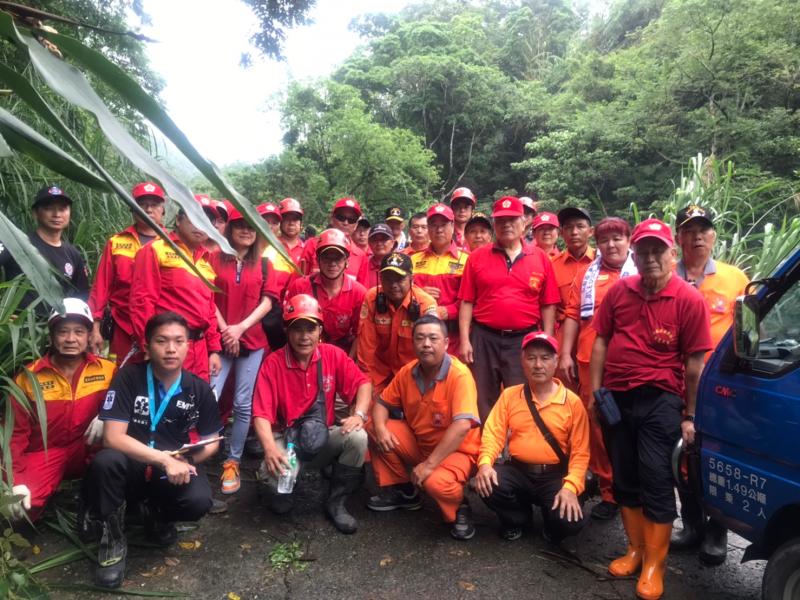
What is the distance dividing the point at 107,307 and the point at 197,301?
778 mm

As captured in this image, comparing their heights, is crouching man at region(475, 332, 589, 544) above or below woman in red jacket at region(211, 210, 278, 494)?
below

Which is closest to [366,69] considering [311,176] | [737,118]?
[311,176]

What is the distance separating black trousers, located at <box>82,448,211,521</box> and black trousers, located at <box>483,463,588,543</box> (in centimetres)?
161

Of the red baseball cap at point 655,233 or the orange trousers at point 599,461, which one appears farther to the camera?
the orange trousers at point 599,461

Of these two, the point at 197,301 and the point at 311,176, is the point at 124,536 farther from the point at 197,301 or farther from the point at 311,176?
the point at 311,176

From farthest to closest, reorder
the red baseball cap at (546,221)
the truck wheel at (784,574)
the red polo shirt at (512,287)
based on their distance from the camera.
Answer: the red baseball cap at (546,221) → the red polo shirt at (512,287) → the truck wheel at (784,574)

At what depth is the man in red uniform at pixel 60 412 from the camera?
118 inches

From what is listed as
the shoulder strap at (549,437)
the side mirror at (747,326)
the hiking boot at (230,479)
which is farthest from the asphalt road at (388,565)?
the side mirror at (747,326)

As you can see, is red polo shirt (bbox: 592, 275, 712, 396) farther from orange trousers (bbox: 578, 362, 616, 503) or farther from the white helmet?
the white helmet

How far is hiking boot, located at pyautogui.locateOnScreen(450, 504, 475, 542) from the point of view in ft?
11.0

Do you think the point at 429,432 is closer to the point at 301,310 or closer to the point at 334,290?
the point at 301,310

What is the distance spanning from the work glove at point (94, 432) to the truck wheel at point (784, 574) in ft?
10.9

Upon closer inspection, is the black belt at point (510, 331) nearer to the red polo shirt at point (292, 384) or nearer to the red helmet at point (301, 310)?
the red polo shirt at point (292, 384)

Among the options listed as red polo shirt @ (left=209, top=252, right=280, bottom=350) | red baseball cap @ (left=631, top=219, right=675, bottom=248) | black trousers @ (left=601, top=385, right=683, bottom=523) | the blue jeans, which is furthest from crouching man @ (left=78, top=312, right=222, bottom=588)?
red baseball cap @ (left=631, top=219, right=675, bottom=248)
